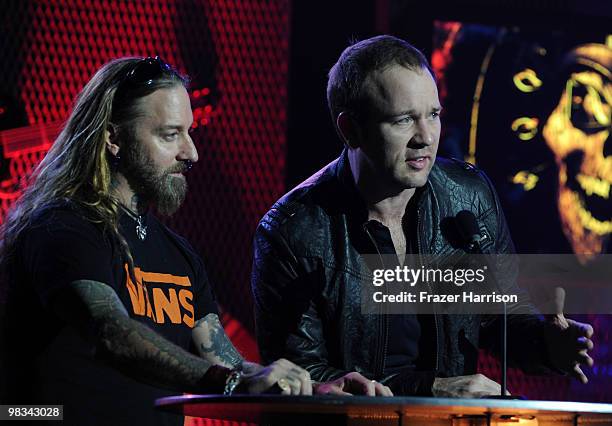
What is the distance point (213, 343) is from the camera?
2473mm

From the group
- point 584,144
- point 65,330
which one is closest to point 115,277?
point 65,330

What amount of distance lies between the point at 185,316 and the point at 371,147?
2.26 ft

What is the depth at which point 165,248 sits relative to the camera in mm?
2453

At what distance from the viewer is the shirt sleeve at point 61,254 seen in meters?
2.03

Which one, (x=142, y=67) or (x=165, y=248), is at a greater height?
(x=142, y=67)

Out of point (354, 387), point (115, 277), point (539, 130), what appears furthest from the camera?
point (539, 130)

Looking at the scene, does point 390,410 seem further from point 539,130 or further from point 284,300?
point 539,130

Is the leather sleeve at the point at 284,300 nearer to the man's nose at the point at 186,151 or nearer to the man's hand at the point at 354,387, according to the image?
the man's nose at the point at 186,151

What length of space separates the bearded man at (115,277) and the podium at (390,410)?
69 mm

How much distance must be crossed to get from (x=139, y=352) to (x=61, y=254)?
27 centimetres

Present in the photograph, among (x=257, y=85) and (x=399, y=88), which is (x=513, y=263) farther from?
(x=257, y=85)

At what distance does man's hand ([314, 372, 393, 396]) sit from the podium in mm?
68

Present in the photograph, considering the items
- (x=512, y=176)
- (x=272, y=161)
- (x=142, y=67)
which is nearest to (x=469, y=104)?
(x=512, y=176)

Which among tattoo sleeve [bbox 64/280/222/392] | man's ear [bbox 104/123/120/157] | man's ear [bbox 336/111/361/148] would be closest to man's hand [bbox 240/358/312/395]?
tattoo sleeve [bbox 64/280/222/392]
